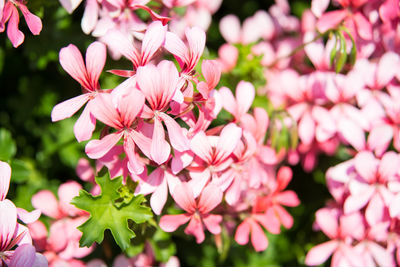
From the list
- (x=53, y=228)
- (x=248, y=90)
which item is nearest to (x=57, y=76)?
(x=53, y=228)

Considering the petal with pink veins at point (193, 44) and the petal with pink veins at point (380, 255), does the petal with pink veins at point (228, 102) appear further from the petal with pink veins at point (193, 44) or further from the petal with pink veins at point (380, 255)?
the petal with pink veins at point (380, 255)

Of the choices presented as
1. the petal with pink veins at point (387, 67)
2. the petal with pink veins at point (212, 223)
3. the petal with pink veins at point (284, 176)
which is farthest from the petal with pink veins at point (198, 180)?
the petal with pink veins at point (387, 67)

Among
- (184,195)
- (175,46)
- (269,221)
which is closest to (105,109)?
(175,46)

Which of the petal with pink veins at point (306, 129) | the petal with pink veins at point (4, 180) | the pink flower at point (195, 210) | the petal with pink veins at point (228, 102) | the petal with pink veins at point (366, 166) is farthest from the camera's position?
the petal with pink veins at point (306, 129)

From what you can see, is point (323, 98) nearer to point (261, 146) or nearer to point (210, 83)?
point (261, 146)

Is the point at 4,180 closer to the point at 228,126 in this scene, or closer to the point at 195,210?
the point at 195,210

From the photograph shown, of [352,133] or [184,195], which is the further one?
[352,133]
